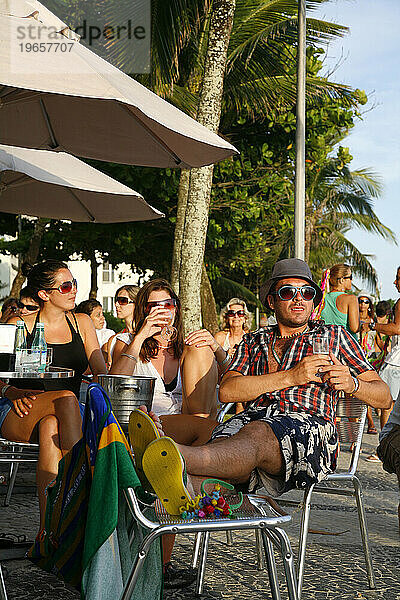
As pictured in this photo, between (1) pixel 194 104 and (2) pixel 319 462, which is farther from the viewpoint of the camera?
(1) pixel 194 104

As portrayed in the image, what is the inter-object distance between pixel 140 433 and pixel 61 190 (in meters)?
4.86

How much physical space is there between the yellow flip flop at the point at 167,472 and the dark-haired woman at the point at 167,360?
1.37m

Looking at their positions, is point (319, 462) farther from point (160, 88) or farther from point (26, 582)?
point (160, 88)

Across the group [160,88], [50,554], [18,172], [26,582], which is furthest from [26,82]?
[160,88]

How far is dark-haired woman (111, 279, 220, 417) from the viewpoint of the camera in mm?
4426

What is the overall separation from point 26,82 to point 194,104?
13318 millimetres

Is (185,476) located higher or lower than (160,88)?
lower

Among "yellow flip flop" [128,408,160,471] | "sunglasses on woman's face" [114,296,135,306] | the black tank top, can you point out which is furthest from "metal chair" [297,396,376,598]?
"sunglasses on woman's face" [114,296,135,306]

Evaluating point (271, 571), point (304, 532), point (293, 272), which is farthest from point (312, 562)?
point (293, 272)

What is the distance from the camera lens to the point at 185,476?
125 inches

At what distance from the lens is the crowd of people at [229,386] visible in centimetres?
370

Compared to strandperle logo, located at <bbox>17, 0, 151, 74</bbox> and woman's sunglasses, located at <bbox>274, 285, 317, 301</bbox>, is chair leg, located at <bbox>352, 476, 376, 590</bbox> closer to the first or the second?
woman's sunglasses, located at <bbox>274, 285, 317, 301</bbox>

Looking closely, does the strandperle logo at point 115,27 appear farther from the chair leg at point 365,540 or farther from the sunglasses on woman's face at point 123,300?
the chair leg at point 365,540

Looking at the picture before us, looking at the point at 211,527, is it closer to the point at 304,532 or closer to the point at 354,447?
the point at 304,532
